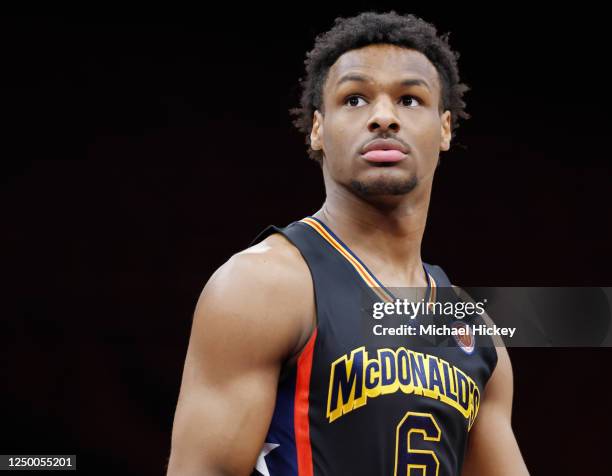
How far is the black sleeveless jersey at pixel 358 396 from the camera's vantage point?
1936 millimetres

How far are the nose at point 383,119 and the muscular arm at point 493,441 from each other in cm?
68

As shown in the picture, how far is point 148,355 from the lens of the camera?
4.54 m

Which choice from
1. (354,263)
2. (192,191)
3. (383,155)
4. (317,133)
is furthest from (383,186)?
(192,191)

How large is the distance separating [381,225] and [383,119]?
277mm

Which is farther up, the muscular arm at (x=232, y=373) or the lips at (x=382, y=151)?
the lips at (x=382, y=151)

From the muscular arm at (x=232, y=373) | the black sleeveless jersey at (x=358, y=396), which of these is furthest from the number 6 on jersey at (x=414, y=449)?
the muscular arm at (x=232, y=373)

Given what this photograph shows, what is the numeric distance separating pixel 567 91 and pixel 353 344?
336 cm

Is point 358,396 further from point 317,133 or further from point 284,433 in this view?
point 317,133

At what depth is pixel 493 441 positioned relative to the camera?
2.35 meters

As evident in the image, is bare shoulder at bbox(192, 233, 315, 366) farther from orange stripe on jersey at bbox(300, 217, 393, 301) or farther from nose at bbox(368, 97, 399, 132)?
nose at bbox(368, 97, 399, 132)

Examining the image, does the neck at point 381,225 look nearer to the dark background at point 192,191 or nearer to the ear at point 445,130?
the ear at point 445,130

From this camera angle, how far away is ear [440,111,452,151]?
7.97 ft

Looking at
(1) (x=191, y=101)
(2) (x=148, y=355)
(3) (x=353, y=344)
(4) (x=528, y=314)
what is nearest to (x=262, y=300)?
(3) (x=353, y=344)

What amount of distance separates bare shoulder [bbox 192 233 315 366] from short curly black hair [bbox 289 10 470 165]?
59 cm
